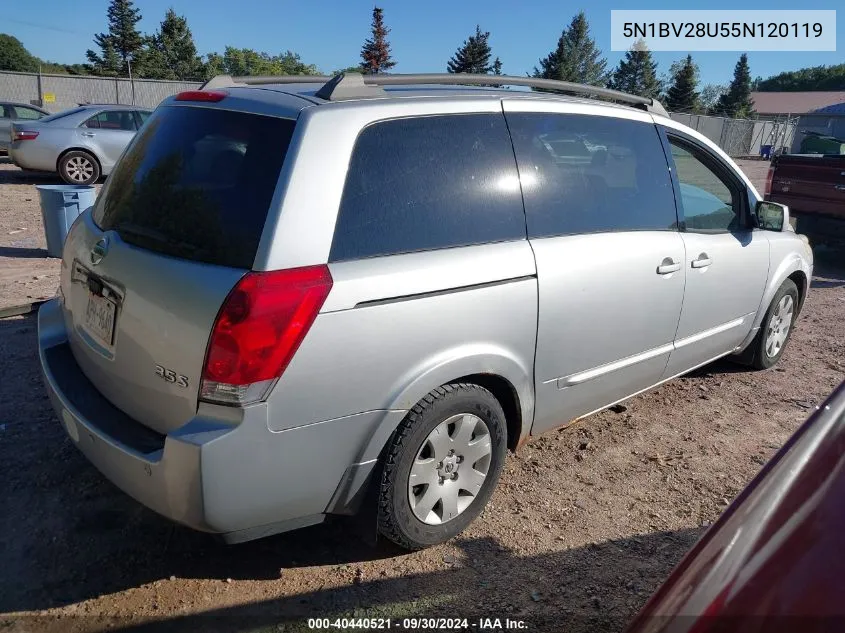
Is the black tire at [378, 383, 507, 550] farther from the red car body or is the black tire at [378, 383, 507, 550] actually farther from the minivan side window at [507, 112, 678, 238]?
the red car body

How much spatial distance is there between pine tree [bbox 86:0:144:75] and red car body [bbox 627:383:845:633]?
6575 centimetres

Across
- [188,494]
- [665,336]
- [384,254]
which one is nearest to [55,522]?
[188,494]

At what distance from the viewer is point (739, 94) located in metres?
76.6

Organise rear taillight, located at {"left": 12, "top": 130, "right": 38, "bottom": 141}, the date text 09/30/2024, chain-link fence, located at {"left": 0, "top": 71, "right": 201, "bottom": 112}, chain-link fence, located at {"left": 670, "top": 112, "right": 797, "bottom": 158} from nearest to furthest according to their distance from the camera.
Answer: the date text 09/30/2024 → rear taillight, located at {"left": 12, "top": 130, "right": 38, "bottom": 141} → chain-link fence, located at {"left": 0, "top": 71, "right": 201, "bottom": 112} → chain-link fence, located at {"left": 670, "top": 112, "right": 797, "bottom": 158}

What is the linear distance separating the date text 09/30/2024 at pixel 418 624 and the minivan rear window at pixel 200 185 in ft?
4.42

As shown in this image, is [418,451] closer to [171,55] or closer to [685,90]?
[171,55]

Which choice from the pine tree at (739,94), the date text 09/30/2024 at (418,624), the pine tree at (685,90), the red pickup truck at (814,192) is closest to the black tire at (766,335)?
the date text 09/30/2024 at (418,624)

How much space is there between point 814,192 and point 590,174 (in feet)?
24.2

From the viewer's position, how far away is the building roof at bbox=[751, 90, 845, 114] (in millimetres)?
76312

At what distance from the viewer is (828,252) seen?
10703 mm

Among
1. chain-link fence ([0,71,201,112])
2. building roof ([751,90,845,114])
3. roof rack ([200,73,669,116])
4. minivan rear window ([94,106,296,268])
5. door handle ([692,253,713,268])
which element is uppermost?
building roof ([751,90,845,114])

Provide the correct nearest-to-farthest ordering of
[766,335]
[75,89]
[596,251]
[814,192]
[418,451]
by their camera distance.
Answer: [418,451]
[596,251]
[766,335]
[814,192]
[75,89]

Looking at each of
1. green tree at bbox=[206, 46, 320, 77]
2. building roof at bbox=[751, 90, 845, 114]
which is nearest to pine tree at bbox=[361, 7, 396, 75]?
green tree at bbox=[206, 46, 320, 77]

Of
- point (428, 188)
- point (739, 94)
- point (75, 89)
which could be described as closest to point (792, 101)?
point (739, 94)
